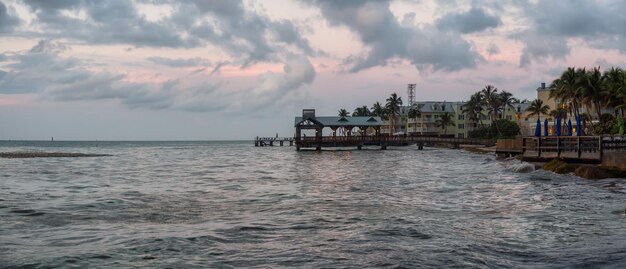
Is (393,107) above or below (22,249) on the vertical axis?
above

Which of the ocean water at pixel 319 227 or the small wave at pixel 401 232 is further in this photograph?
the small wave at pixel 401 232

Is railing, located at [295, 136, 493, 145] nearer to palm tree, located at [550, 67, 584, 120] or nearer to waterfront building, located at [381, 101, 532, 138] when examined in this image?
palm tree, located at [550, 67, 584, 120]

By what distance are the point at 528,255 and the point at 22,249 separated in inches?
405

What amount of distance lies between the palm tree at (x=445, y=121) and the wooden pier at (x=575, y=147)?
310 ft

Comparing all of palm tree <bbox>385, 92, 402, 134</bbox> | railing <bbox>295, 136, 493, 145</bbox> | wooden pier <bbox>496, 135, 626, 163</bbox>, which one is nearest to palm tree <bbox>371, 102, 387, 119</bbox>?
palm tree <bbox>385, 92, 402, 134</bbox>

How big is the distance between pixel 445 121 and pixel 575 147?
4182 inches

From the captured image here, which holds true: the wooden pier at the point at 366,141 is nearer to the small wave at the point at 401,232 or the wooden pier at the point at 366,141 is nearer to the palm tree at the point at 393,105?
the palm tree at the point at 393,105

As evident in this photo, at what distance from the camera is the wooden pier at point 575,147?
31.1 m

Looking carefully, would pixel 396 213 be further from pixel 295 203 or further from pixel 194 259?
pixel 194 259

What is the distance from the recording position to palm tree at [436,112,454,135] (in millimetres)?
139875

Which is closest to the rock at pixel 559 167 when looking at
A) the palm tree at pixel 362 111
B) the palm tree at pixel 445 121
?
the palm tree at pixel 445 121

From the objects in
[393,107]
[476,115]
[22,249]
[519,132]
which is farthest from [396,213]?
[393,107]

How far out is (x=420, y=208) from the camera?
60.7 ft

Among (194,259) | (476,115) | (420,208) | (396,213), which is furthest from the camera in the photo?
(476,115)
